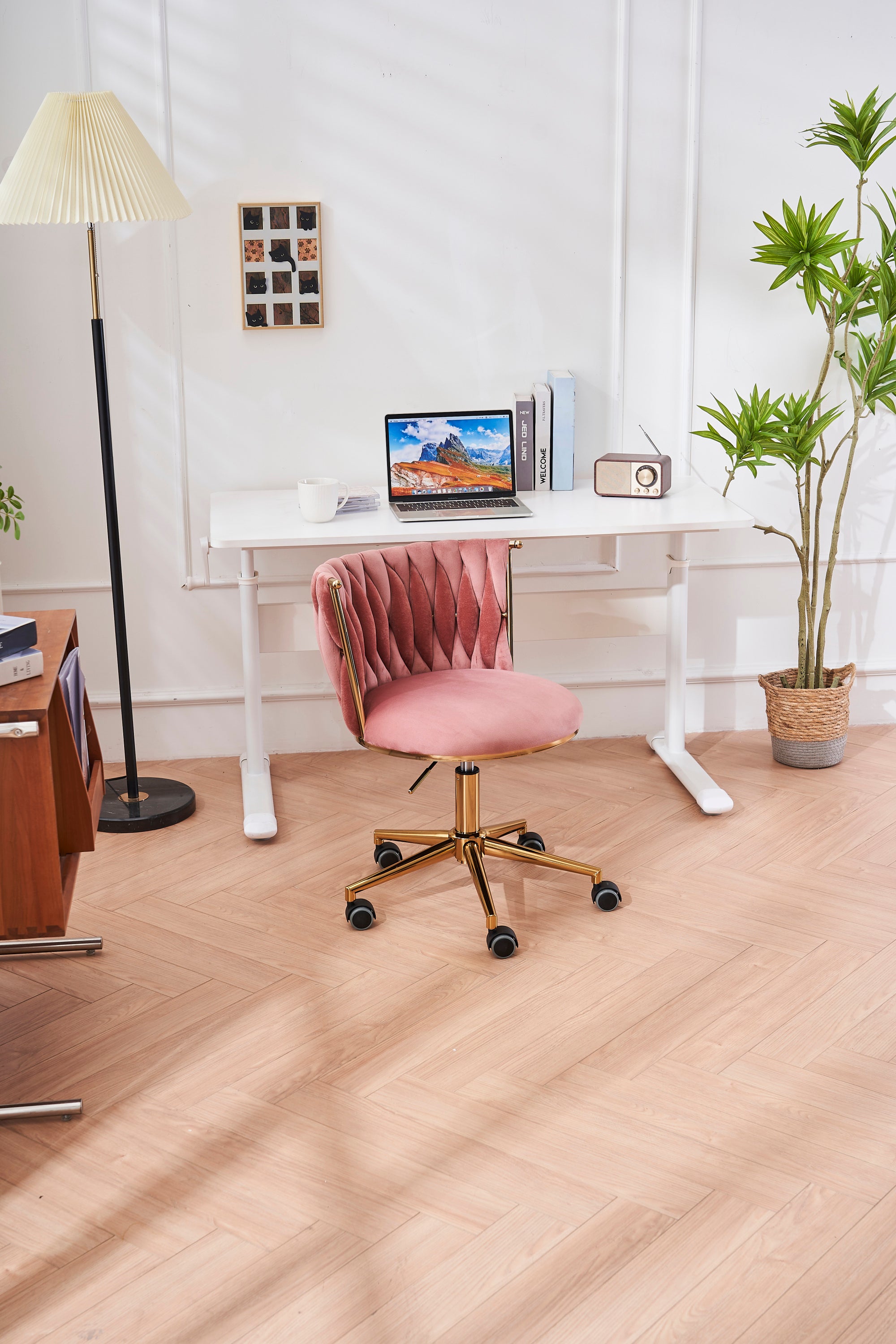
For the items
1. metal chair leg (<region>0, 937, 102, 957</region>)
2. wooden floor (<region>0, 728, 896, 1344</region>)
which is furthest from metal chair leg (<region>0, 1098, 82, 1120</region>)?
A: metal chair leg (<region>0, 937, 102, 957</region>)

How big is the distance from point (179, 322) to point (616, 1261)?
264cm

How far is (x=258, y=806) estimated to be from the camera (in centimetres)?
323

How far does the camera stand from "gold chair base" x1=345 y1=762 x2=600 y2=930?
2715 millimetres

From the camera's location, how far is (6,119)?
3.21 metres

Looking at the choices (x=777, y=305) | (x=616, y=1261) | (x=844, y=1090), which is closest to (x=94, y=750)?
(x=616, y=1261)

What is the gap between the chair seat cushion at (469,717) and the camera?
2482mm

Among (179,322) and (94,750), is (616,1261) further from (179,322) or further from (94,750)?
(179,322)

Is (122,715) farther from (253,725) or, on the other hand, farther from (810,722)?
(810,722)

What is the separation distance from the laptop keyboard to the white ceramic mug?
0.68ft

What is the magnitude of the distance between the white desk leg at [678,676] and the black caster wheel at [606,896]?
2.19 ft

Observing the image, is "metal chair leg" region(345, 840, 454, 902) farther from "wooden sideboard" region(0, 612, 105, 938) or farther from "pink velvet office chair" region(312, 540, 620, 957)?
"wooden sideboard" region(0, 612, 105, 938)

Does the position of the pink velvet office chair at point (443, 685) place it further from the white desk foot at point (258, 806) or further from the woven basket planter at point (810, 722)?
the woven basket planter at point (810, 722)

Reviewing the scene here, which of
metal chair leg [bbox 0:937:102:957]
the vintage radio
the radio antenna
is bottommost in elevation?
metal chair leg [bbox 0:937:102:957]

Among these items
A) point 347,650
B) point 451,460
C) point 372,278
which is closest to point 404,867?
point 347,650
